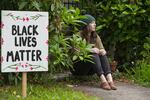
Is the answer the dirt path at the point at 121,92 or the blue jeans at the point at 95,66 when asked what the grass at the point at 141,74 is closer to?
the dirt path at the point at 121,92

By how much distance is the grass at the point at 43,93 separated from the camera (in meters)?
6.13

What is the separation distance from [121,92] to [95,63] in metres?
0.64

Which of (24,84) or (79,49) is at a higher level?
(79,49)

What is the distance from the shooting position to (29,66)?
6.01m

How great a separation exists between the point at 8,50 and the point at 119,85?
248 centimetres

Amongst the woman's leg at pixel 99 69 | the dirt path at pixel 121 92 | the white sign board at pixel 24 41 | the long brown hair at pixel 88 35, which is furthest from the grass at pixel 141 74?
the white sign board at pixel 24 41

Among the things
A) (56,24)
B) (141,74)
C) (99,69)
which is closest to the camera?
(56,24)

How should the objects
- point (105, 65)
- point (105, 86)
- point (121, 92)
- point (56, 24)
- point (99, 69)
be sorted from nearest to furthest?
1. point (56, 24)
2. point (121, 92)
3. point (105, 86)
4. point (99, 69)
5. point (105, 65)

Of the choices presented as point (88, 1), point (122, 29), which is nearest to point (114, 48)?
point (122, 29)

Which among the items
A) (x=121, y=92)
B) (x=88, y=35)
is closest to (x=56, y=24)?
(x=88, y=35)

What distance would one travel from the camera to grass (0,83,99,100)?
6.13 metres

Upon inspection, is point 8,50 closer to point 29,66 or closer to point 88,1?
point 29,66

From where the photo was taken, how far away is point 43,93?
6.36 m

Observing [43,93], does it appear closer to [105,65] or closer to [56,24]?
[56,24]
